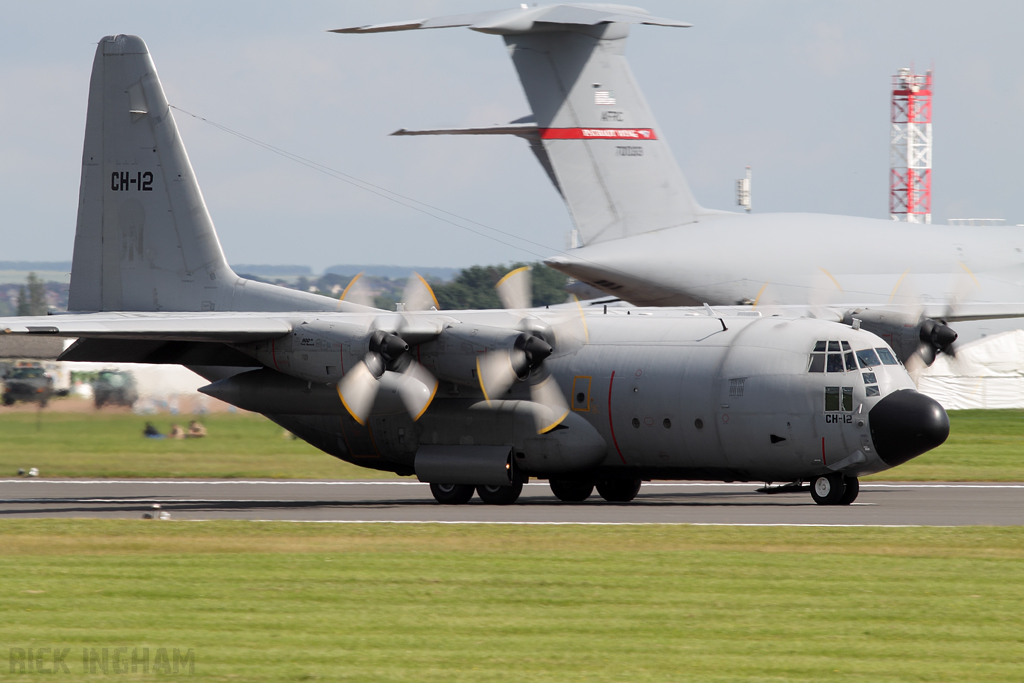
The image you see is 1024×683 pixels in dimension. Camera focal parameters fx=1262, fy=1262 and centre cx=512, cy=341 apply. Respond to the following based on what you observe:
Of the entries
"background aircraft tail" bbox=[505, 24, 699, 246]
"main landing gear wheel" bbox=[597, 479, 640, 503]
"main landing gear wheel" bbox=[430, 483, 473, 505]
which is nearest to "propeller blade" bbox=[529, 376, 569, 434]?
"main landing gear wheel" bbox=[430, 483, 473, 505]

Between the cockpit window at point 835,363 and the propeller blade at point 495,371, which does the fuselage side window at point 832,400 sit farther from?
the propeller blade at point 495,371

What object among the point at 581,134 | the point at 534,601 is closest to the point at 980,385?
the point at 581,134

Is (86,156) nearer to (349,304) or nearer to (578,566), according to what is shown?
(349,304)

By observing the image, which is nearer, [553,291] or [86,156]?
[86,156]

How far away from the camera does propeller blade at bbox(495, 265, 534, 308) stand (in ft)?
77.8

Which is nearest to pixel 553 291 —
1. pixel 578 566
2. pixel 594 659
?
pixel 578 566

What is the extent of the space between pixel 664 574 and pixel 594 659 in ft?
14.0

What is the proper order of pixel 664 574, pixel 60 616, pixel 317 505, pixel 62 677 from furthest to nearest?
pixel 317 505 → pixel 664 574 → pixel 60 616 → pixel 62 677

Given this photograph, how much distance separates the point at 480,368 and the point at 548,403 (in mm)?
1529

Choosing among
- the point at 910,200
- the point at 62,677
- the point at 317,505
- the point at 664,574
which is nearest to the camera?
the point at 62,677

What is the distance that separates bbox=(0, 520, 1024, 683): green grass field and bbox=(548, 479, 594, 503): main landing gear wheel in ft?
19.5

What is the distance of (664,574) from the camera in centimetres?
1417

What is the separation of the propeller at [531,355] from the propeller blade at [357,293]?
245 cm

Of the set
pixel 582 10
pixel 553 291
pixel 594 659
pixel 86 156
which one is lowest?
pixel 553 291
